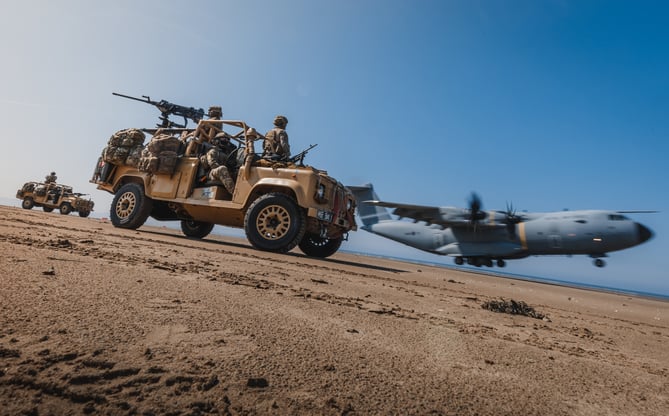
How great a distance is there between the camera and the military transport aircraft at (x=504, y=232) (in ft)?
49.6

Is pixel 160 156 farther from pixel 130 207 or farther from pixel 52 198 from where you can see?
pixel 52 198

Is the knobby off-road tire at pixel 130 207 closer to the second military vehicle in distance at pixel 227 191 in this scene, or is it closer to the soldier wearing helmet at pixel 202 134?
the second military vehicle in distance at pixel 227 191

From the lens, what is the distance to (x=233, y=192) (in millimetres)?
6457

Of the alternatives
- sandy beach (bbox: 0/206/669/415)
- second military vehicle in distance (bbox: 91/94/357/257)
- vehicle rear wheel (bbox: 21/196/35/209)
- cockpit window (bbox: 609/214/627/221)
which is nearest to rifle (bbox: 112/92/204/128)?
second military vehicle in distance (bbox: 91/94/357/257)

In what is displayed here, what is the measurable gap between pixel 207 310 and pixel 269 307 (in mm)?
346

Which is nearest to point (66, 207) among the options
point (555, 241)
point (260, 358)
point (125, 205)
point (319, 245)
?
point (125, 205)

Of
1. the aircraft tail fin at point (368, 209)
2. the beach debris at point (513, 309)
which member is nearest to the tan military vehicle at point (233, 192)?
the beach debris at point (513, 309)

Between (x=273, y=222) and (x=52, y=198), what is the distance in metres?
21.3

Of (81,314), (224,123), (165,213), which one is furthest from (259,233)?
(81,314)

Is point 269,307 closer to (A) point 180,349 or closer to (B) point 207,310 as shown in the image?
(B) point 207,310

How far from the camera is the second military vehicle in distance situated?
594cm

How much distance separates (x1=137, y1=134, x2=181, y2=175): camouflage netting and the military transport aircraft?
14.2 metres

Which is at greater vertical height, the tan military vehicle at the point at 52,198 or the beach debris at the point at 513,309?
the tan military vehicle at the point at 52,198

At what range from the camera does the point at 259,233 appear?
5.90m
